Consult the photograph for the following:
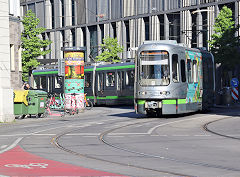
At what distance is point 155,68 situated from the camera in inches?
899

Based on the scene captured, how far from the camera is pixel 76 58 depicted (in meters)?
30.8

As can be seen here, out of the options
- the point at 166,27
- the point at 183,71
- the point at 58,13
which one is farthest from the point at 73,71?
the point at 58,13

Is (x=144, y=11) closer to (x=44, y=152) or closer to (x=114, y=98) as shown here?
(x=114, y=98)

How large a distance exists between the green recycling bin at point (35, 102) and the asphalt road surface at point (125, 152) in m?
8.55

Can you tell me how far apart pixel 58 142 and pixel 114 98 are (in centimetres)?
2342

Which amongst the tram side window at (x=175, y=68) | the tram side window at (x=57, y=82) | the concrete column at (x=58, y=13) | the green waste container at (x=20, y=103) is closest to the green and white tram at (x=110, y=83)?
the tram side window at (x=57, y=82)

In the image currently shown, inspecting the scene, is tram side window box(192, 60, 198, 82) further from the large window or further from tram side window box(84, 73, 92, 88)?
tram side window box(84, 73, 92, 88)

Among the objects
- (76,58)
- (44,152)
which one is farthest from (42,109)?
(44,152)

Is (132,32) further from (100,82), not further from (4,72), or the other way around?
(4,72)

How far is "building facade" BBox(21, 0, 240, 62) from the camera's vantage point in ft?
182

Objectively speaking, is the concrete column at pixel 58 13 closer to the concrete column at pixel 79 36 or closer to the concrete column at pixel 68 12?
the concrete column at pixel 68 12

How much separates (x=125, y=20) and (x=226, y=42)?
19.0m

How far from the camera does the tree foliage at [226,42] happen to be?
155 feet

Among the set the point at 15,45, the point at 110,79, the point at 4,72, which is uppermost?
the point at 15,45
